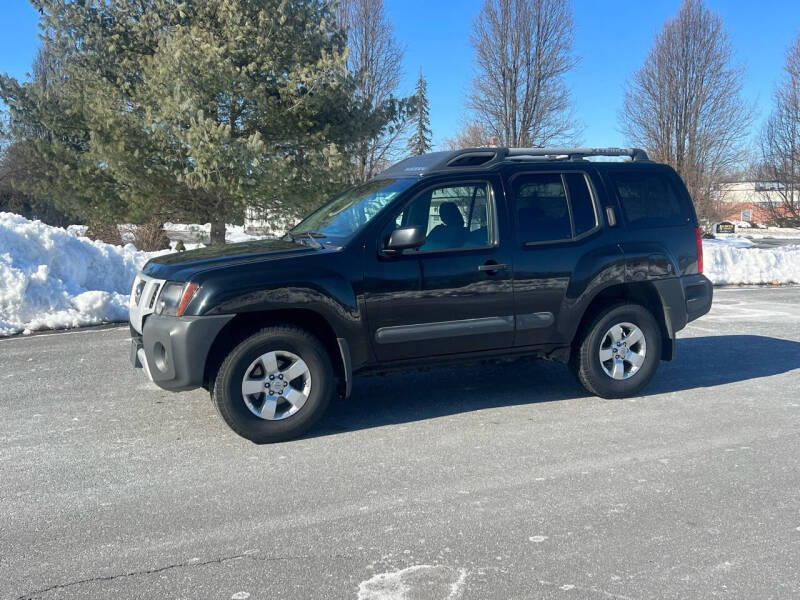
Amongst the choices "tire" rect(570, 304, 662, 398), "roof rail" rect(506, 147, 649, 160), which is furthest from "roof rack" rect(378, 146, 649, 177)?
"tire" rect(570, 304, 662, 398)

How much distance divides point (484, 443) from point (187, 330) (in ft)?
6.95

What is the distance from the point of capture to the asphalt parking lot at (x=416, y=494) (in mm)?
3270

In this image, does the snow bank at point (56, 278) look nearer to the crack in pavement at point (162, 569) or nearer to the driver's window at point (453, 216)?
the driver's window at point (453, 216)

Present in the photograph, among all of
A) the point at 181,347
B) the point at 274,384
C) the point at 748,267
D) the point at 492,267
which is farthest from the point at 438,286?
the point at 748,267

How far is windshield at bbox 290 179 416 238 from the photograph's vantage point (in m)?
5.55

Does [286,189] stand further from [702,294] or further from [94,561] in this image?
[94,561]

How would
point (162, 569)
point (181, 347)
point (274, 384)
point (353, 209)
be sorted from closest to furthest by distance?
point (162, 569) → point (181, 347) → point (274, 384) → point (353, 209)

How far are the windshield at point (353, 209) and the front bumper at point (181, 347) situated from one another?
123 centimetres

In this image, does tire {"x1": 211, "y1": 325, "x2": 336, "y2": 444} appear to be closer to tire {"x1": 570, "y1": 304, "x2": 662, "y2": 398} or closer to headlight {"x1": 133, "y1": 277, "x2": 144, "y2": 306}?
headlight {"x1": 133, "y1": 277, "x2": 144, "y2": 306}

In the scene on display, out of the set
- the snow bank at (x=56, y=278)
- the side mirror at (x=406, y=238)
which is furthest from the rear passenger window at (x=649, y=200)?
the snow bank at (x=56, y=278)

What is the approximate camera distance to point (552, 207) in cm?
593

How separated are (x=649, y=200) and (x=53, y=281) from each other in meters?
8.05

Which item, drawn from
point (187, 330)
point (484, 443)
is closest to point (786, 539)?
point (484, 443)

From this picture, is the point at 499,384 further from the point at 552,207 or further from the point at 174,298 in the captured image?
the point at 174,298
